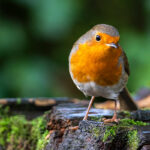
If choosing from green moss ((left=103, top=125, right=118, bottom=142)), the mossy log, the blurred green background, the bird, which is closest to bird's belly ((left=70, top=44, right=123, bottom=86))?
the bird

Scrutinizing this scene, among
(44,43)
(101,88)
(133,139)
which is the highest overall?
(44,43)

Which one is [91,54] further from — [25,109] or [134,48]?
→ [134,48]

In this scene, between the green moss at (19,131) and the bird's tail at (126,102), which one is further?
the bird's tail at (126,102)

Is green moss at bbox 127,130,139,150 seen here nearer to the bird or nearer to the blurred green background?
the bird

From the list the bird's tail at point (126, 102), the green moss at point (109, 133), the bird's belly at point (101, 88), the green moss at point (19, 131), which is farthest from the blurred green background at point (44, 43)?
the green moss at point (109, 133)

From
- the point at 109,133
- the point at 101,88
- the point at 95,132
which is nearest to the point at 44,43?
the point at 101,88

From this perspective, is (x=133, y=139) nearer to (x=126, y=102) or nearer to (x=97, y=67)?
(x=97, y=67)

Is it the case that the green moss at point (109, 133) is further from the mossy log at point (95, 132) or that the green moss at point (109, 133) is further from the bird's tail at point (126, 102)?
the bird's tail at point (126, 102)
